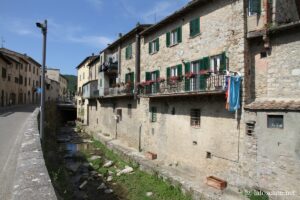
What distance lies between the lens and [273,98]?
47.3ft

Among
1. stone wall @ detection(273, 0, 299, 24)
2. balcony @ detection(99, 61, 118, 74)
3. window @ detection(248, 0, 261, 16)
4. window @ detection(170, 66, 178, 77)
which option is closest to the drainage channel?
balcony @ detection(99, 61, 118, 74)

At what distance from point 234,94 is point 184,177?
627cm

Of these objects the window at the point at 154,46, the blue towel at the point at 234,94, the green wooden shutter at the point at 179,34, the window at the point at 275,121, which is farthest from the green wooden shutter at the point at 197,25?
the window at the point at 275,121

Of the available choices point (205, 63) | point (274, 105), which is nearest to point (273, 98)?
point (274, 105)

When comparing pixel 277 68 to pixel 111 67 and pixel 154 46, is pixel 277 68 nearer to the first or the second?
pixel 154 46

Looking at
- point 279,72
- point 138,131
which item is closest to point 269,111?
point 279,72

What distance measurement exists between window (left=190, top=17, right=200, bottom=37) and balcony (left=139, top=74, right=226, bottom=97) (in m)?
3.03

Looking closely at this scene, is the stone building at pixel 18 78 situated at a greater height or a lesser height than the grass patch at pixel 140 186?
greater

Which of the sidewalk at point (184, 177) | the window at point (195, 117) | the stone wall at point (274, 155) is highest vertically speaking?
the window at point (195, 117)

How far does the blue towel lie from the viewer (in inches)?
604

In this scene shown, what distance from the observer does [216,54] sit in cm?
1759

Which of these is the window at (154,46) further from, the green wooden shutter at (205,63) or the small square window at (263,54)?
the small square window at (263,54)

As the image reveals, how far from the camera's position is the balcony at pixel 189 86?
662 inches

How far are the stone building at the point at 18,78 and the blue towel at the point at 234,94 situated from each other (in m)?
40.9
